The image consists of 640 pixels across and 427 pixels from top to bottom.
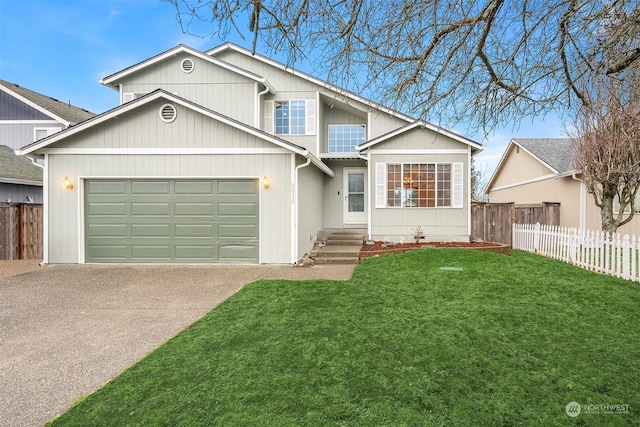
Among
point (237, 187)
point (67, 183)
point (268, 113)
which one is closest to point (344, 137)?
point (268, 113)

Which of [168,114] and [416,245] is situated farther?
[416,245]

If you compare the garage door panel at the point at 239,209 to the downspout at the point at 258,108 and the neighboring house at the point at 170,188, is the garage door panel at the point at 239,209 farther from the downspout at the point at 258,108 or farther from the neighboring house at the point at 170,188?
the downspout at the point at 258,108

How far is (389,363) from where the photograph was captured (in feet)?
11.6

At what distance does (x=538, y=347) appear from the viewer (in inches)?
157

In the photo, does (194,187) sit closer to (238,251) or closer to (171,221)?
(171,221)

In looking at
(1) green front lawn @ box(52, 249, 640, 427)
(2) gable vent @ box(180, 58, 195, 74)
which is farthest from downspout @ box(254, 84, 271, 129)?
(1) green front lawn @ box(52, 249, 640, 427)

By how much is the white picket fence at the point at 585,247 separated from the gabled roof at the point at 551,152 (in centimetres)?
429

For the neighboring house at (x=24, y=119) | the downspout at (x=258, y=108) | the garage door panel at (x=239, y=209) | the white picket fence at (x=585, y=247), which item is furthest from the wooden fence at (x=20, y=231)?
the white picket fence at (x=585, y=247)

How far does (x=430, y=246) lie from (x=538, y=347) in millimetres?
7096

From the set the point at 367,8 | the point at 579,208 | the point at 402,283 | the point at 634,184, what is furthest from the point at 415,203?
the point at 367,8

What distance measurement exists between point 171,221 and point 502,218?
11.2 meters

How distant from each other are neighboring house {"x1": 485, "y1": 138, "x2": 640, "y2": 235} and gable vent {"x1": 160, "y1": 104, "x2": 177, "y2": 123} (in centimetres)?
1390

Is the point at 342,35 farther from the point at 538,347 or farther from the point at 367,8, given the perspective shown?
the point at 538,347

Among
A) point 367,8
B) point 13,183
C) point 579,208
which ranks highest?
point 367,8
